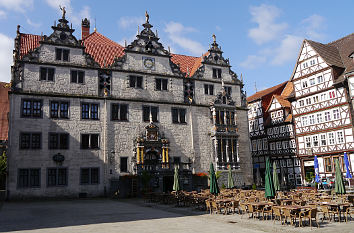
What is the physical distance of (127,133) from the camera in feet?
97.4

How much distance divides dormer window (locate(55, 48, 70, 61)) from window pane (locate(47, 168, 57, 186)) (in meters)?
10.00

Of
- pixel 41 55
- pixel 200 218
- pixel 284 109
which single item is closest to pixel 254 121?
pixel 284 109

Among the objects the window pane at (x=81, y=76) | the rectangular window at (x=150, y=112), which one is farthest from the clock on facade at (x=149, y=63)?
the window pane at (x=81, y=76)

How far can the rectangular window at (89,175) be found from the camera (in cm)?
2730

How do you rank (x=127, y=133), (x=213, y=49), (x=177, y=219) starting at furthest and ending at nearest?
(x=213, y=49) < (x=127, y=133) < (x=177, y=219)

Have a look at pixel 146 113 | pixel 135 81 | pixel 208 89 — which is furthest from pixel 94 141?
pixel 208 89

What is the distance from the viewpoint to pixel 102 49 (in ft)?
110

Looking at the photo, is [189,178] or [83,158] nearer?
[83,158]

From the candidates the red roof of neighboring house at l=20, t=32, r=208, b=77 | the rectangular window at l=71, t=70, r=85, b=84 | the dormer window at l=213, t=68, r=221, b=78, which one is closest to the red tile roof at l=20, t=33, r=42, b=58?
the red roof of neighboring house at l=20, t=32, r=208, b=77

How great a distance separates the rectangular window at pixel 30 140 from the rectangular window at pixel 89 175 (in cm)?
435

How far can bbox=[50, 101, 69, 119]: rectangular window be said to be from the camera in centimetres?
2727

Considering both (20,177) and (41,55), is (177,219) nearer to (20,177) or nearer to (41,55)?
(20,177)

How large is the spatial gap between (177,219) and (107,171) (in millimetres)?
15264

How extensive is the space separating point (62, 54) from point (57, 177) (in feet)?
36.5
